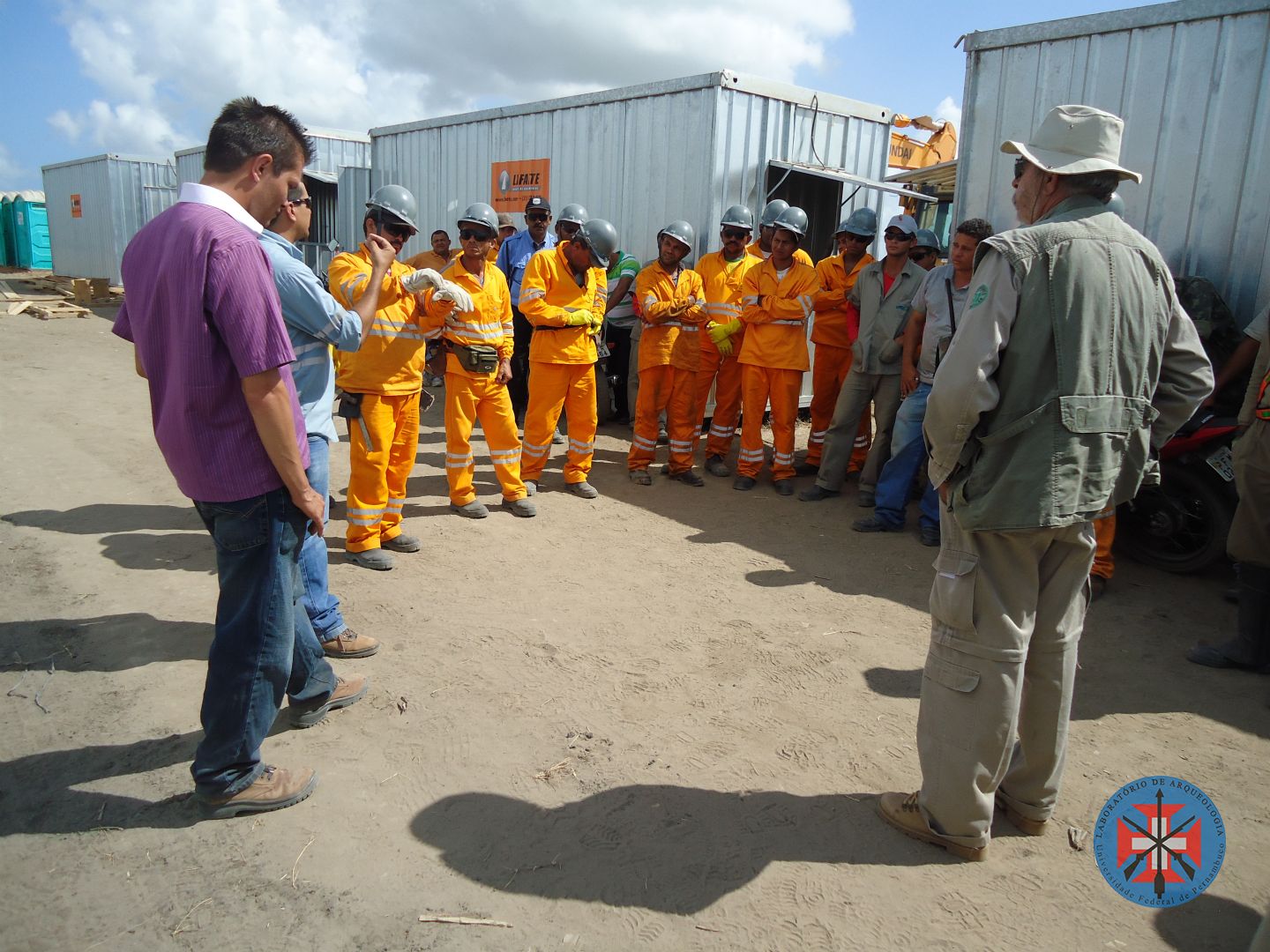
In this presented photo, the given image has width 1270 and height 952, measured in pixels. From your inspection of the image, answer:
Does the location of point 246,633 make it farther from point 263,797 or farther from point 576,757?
point 576,757

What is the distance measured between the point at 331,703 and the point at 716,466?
15.4 feet

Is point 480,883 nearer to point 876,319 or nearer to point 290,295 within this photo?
point 290,295

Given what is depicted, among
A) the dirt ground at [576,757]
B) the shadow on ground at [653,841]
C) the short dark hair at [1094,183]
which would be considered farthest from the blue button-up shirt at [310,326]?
the short dark hair at [1094,183]

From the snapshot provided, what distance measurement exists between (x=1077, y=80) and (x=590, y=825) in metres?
5.65

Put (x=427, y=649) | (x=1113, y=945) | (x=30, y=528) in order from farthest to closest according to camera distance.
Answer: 1. (x=30, y=528)
2. (x=427, y=649)
3. (x=1113, y=945)

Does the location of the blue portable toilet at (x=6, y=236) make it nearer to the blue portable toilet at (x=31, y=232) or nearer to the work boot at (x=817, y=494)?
the blue portable toilet at (x=31, y=232)

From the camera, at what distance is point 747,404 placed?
687cm

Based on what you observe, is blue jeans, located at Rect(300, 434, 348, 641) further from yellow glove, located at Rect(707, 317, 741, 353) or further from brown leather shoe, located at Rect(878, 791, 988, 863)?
yellow glove, located at Rect(707, 317, 741, 353)

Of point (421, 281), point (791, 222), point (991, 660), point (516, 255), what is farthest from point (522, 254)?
point (991, 660)

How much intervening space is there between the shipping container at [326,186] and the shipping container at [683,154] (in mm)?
2964

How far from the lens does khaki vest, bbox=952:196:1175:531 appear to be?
7.55ft

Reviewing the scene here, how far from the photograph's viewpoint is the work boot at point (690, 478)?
7.00m

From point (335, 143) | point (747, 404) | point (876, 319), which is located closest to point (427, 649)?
point (747, 404)

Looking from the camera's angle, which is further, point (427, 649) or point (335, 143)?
point (335, 143)
